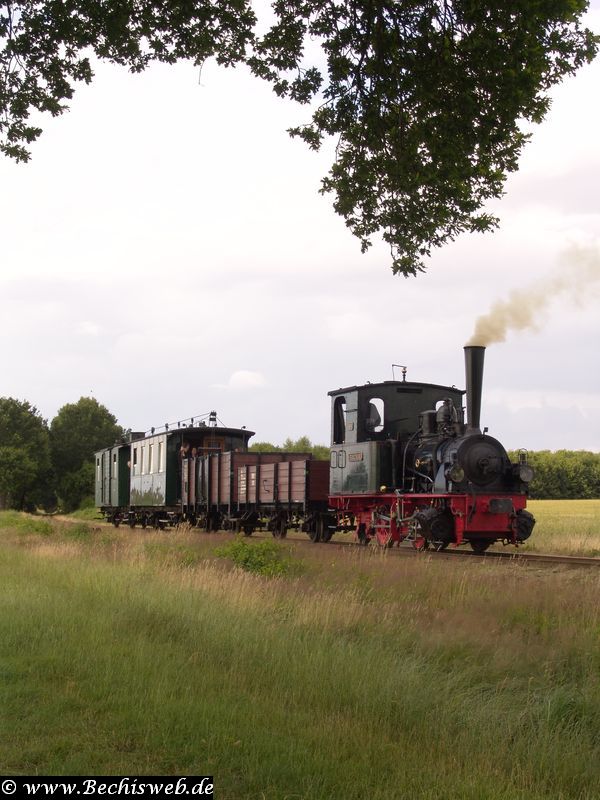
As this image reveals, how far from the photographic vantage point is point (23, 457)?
61.3m

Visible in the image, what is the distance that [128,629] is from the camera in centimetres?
794

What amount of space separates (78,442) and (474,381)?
55.1 m

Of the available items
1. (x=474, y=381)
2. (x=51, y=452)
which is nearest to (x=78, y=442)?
(x=51, y=452)

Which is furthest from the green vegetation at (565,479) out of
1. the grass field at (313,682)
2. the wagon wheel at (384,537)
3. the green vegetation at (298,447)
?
the grass field at (313,682)

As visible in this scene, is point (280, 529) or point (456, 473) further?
point (280, 529)

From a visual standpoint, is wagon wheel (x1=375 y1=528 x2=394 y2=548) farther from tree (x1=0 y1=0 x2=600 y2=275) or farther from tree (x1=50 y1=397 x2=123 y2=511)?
tree (x1=50 y1=397 x2=123 y2=511)

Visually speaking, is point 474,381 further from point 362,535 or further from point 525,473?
point 362,535

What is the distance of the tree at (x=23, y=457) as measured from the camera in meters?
61.0

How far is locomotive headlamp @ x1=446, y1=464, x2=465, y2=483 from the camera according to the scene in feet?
49.5

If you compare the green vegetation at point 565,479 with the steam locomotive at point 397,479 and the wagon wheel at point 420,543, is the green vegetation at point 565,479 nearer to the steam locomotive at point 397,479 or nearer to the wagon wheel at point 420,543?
the steam locomotive at point 397,479

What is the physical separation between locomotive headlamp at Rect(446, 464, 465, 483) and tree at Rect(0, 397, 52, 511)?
5106 cm

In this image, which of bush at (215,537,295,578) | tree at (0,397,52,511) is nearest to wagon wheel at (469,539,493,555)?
bush at (215,537,295,578)

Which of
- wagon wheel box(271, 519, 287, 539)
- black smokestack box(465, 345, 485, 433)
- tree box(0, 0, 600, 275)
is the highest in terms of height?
tree box(0, 0, 600, 275)

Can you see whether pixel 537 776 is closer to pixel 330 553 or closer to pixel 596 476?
pixel 330 553
